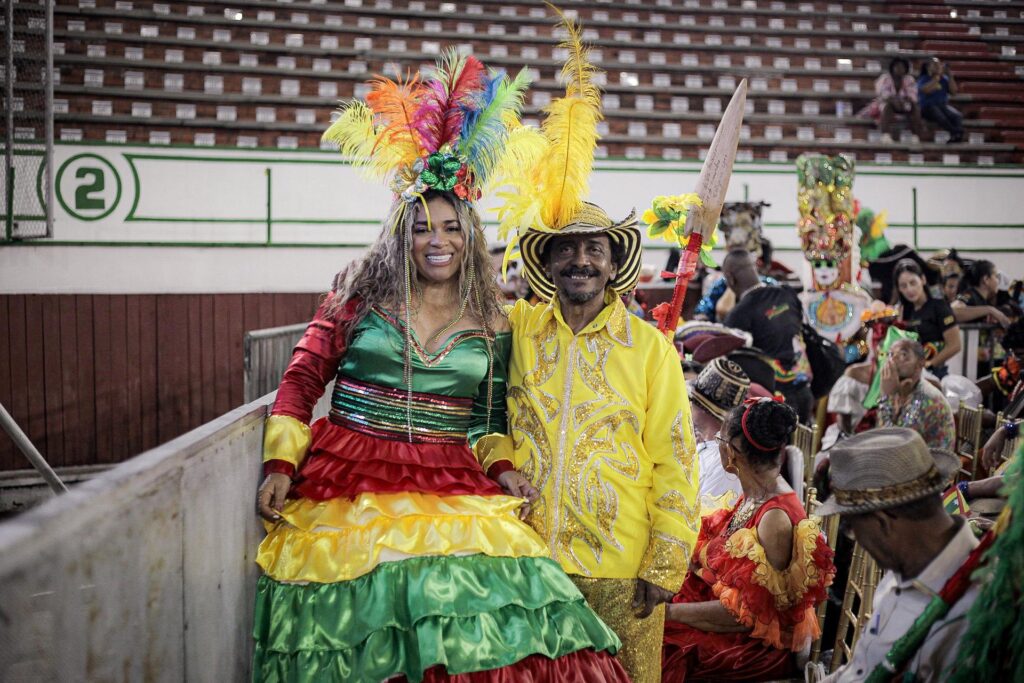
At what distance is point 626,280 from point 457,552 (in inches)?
34.5

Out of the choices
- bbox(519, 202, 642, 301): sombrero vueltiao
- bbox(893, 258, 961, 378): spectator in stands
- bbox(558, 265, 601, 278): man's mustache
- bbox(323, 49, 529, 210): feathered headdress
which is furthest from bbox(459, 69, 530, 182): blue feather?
bbox(893, 258, 961, 378): spectator in stands

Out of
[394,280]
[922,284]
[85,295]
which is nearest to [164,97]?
Result: [85,295]

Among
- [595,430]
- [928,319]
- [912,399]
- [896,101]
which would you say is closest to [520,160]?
[595,430]

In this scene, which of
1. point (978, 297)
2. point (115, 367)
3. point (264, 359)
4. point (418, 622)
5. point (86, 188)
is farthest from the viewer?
point (86, 188)

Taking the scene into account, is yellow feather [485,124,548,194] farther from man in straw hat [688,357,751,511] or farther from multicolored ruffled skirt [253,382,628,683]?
man in straw hat [688,357,751,511]

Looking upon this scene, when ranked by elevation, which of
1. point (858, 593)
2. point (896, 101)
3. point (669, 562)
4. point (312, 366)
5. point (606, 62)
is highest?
point (606, 62)

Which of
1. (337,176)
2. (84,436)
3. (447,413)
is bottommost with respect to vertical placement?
(84,436)

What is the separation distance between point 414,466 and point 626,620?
0.66 metres

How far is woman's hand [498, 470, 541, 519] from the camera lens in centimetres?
229

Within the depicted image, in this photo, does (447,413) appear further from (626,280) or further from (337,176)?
(337,176)

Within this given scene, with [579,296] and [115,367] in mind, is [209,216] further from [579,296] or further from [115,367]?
[579,296]

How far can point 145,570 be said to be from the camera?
147 centimetres

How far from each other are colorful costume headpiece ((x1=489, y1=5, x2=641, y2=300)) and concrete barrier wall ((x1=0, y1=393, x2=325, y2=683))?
850mm

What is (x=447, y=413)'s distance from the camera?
7.52 feet
